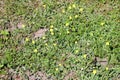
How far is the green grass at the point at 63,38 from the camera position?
481cm

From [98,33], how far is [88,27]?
0.24m

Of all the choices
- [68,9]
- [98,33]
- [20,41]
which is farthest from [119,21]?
[20,41]

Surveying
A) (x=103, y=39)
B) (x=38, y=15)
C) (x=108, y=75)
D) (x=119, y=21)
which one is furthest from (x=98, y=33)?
(x=38, y=15)

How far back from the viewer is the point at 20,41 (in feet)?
17.6

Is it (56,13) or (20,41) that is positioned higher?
(56,13)

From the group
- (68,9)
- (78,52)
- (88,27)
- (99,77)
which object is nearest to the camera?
(99,77)

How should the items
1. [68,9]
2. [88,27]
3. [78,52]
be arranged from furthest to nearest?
[68,9]
[88,27]
[78,52]

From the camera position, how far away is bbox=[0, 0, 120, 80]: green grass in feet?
15.8

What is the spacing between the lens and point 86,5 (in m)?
5.83

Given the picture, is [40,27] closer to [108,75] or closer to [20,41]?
[20,41]

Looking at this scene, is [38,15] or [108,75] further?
[38,15]

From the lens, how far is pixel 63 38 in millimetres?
5230

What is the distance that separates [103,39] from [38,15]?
1.38 metres

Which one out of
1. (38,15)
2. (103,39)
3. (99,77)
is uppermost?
(38,15)
